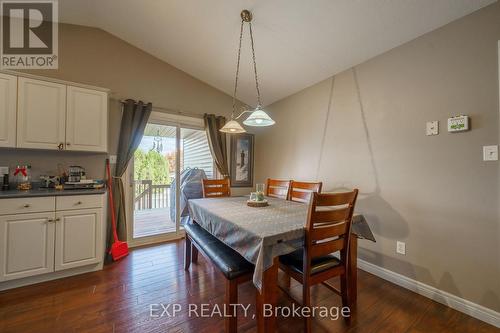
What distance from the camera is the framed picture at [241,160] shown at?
401 cm

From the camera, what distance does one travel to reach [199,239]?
6.26 ft

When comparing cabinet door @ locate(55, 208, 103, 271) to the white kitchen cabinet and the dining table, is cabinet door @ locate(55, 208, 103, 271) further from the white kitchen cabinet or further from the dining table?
the dining table

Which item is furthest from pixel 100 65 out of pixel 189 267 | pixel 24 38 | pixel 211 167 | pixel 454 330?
pixel 454 330

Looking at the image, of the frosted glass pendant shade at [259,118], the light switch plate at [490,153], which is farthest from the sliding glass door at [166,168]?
the light switch plate at [490,153]

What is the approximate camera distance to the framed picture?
4.01 meters

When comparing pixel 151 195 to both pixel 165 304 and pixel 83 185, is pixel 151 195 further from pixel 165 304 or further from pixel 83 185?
pixel 165 304

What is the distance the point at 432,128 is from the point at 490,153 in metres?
0.43

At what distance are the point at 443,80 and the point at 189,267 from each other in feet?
10.4

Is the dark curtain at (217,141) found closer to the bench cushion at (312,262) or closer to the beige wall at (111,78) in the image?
the beige wall at (111,78)

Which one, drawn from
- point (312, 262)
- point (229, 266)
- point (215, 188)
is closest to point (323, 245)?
point (312, 262)

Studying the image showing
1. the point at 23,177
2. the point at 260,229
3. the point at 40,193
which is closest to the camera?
the point at 260,229

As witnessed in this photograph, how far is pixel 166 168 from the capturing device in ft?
11.3

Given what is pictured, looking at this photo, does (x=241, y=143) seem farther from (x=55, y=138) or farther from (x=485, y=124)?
(x=485, y=124)

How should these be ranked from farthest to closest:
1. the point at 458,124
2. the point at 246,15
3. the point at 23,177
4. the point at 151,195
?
the point at 151,195 → the point at 23,177 → the point at 246,15 → the point at 458,124
